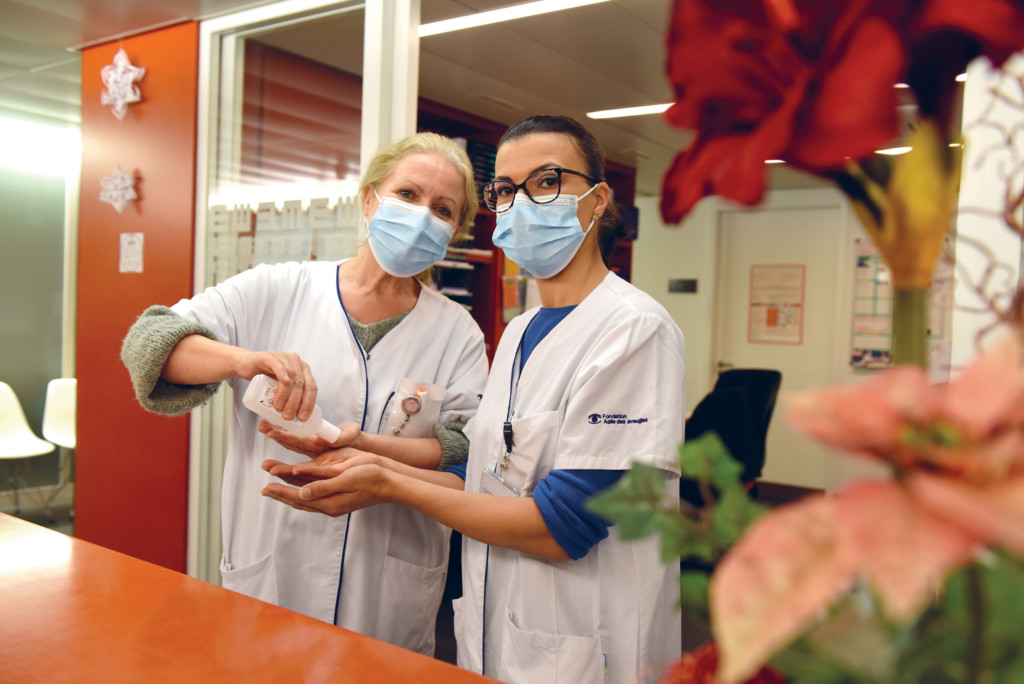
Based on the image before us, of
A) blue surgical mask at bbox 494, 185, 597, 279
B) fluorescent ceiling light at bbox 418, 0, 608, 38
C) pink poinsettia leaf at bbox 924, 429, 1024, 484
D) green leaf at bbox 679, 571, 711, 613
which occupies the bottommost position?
green leaf at bbox 679, 571, 711, 613

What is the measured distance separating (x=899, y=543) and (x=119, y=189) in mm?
3588

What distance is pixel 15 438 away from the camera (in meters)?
4.32

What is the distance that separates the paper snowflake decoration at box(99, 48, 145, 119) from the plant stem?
11.8ft

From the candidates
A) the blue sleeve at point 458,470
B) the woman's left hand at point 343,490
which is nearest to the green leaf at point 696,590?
the woman's left hand at point 343,490

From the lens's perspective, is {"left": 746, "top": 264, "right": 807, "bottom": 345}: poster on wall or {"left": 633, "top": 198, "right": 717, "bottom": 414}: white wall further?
{"left": 633, "top": 198, "right": 717, "bottom": 414}: white wall

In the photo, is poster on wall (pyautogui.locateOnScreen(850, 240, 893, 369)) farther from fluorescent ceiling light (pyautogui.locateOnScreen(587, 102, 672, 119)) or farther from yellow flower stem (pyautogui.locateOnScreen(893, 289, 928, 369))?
yellow flower stem (pyautogui.locateOnScreen(893, 289, 928, 369))

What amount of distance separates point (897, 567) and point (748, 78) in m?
0.27

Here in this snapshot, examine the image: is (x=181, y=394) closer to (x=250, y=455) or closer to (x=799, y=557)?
(x=250, y=455)

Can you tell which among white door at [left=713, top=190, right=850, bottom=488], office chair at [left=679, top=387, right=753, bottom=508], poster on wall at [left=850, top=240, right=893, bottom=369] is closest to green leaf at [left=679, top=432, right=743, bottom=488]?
office chair at [left=679, top=387, right=753, bottom=508]

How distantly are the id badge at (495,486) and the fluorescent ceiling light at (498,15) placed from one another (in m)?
2.20

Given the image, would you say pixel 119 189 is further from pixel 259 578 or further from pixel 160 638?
pixel 160 638

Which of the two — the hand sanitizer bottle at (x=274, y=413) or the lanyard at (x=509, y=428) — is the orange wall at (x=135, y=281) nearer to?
the hand sanitizer bottle at (x=274, y=413)

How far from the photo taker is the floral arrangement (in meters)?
0.27

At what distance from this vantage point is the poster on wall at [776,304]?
6.76m
